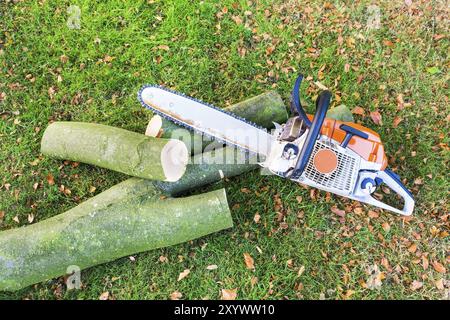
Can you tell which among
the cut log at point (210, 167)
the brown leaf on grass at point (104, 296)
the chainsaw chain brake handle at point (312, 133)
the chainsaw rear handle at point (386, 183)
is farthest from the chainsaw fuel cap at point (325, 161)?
the brown leaf on grass at point (104, 296)

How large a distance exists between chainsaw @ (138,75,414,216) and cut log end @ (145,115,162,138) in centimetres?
12

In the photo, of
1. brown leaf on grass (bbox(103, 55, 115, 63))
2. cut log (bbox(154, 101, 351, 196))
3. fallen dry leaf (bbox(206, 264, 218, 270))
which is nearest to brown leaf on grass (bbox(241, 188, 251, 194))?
cut log (bbox(154, 101, 351, 196))

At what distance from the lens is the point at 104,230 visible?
2.66m

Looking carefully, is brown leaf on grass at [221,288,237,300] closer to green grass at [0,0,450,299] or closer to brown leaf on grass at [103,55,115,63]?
green grass at [0,0,450,299]

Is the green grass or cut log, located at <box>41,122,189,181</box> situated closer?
cut log, located at <box>41,122,189,181</box>

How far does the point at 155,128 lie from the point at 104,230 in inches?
30.0

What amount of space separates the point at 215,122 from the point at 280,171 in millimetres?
539

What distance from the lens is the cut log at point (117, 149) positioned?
2627 mm

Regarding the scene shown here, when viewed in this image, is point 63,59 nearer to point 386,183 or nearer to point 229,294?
point 229,294

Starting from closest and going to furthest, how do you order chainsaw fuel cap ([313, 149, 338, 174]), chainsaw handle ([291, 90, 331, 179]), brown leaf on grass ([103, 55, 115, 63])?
chainsaw handle ([291, 90, 331, 179]), chainsaw fuel cap ([313, 149, 338, 174]), brown leaf on grass ([103, 55, 115, 63])

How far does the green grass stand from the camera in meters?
2.98

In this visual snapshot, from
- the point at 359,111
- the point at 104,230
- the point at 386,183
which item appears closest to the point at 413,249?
the point at 386,183

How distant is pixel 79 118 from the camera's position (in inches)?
130

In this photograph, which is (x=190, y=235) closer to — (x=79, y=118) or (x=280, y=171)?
(x=280, y=171)
